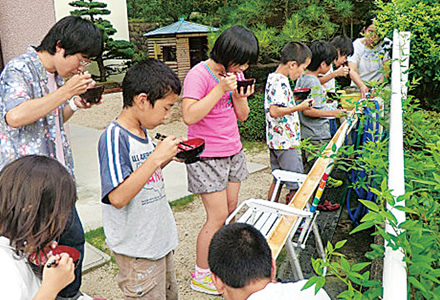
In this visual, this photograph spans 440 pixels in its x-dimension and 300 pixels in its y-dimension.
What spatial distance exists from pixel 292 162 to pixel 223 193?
884 mm

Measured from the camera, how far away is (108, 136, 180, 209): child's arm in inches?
68.4

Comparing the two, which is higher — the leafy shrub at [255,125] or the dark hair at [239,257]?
the dark hair at [239,257]

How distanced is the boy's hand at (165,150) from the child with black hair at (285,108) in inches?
59.8

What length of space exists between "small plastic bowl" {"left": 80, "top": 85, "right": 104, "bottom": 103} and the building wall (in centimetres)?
158

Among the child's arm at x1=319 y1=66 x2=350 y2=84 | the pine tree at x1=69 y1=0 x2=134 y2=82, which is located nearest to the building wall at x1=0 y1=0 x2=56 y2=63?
the child's arm at x1=319 y1=66 x2=350 y2=84

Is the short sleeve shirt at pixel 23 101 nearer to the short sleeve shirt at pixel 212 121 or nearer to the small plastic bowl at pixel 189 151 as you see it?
the small plastic bowl at pixel 189 151

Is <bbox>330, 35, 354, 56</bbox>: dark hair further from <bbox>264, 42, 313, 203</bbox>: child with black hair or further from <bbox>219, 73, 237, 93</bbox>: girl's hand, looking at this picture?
<bbox>219, 73, 237, 93</bbox>: girl's hand

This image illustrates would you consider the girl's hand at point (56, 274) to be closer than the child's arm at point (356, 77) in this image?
Yes

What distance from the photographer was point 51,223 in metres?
1.33

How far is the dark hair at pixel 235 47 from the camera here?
240 centimetres

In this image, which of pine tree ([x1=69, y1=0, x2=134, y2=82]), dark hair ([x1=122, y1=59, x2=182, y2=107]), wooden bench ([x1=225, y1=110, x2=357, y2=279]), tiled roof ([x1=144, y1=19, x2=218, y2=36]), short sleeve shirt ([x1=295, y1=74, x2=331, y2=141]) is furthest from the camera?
pine tree ([x1=69, y1=0, x2=134, y2=82])

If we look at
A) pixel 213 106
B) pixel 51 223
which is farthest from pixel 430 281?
pixel 213 106

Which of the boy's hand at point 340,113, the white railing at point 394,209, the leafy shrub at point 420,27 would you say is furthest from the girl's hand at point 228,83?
the leafy shrub at point 420,27

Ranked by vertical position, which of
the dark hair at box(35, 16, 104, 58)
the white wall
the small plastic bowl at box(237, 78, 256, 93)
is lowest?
the small plastic bowl at box(237, 78, 256, 93)
